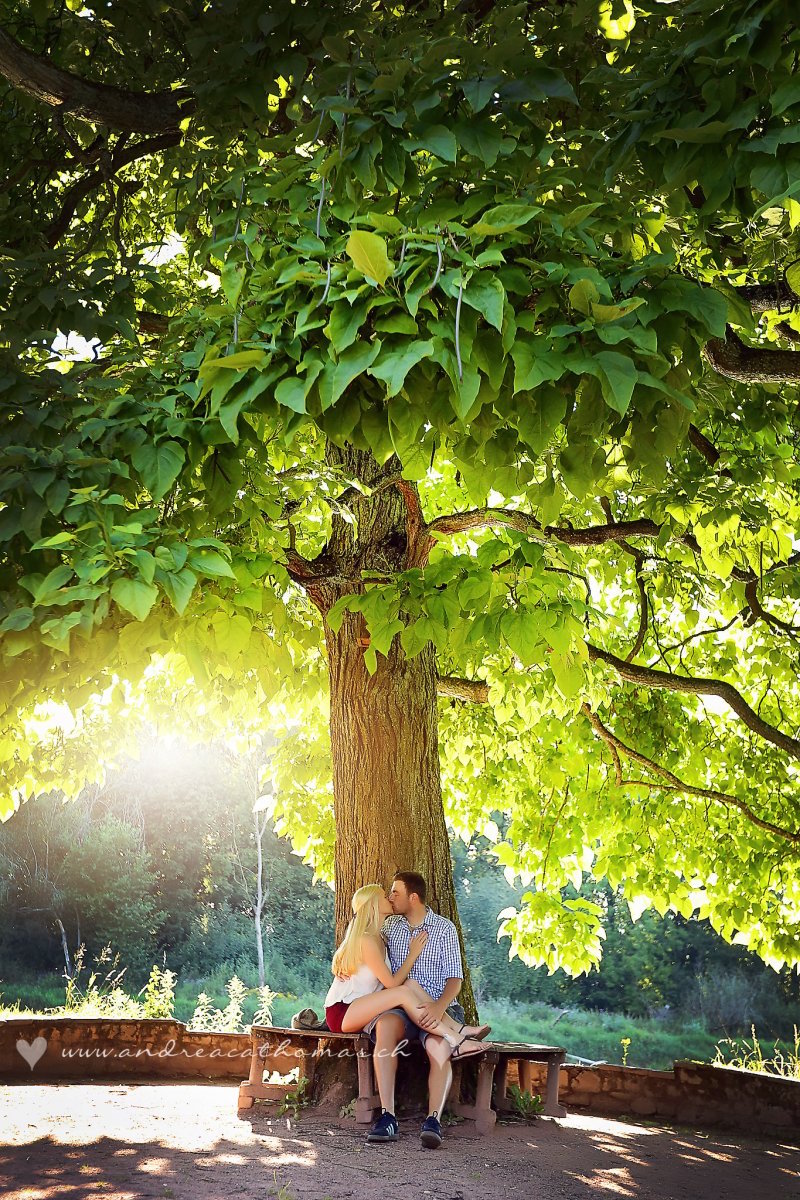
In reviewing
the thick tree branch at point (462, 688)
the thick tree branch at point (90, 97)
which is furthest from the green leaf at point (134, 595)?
the thick tree branch at point (462, 688)

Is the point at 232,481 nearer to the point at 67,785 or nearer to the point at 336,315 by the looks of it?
the point at 336,315

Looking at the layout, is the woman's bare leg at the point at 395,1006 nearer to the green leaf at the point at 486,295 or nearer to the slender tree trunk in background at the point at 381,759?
the slender tree trunk in background at the point at 381,759

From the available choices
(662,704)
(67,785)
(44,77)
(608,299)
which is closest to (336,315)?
(608,299)

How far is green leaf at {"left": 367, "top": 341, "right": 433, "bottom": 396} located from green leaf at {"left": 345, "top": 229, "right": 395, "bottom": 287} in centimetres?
17

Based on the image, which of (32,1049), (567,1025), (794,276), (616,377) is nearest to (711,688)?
(794,276)

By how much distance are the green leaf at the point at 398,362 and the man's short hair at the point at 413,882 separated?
11.8 feet

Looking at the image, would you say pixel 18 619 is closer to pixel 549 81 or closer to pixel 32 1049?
pixel 549 81

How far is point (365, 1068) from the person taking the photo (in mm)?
5066

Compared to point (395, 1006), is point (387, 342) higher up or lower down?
higher up

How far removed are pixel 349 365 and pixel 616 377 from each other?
1.98 feet

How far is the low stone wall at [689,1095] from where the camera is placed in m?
6.70

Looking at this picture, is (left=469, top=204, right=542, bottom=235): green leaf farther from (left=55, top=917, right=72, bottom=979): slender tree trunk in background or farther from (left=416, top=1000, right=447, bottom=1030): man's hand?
(left=55, top=917, right=72, bottom=979): slender tree trunk in background

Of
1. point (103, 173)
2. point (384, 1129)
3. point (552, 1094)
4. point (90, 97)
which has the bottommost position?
point (384, 1129)

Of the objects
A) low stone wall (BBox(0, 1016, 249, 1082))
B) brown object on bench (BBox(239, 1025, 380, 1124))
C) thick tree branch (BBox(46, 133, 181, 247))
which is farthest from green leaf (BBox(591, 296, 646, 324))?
low stone wall (BBox(0, 1016, 249, 1082))
